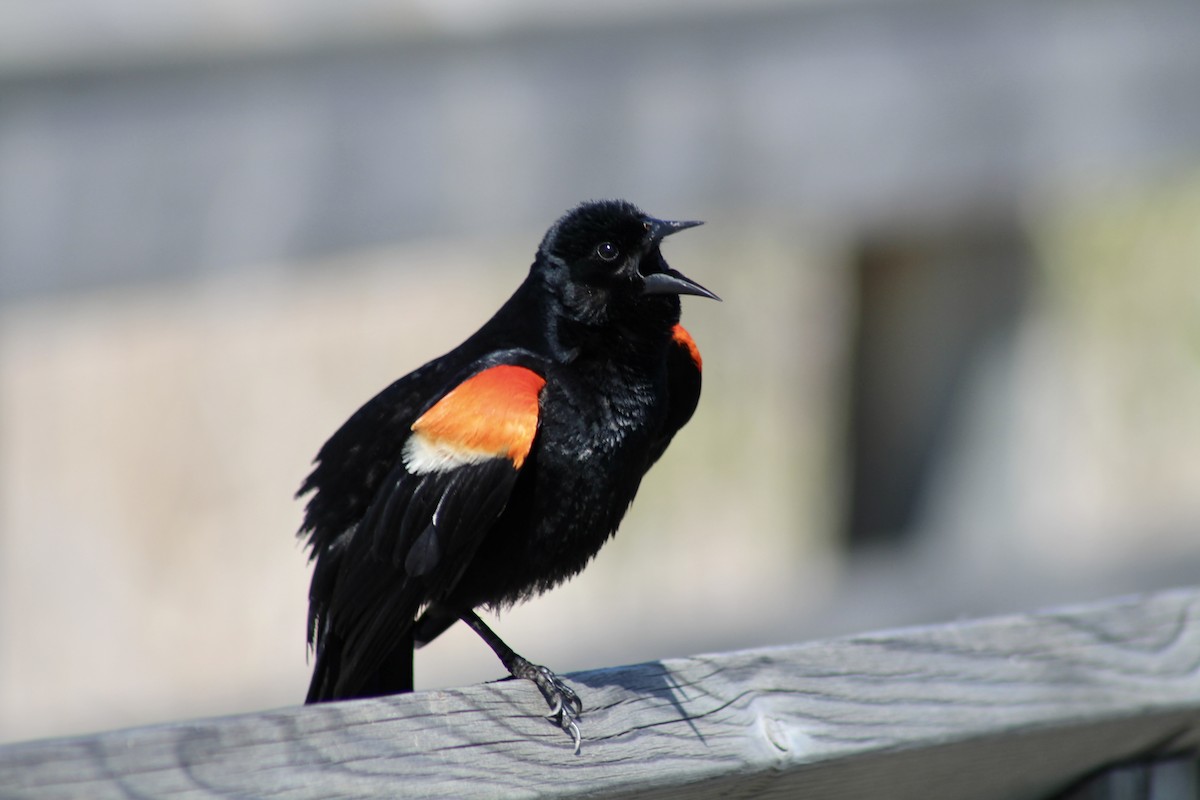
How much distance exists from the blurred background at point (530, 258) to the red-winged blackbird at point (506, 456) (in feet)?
0.45

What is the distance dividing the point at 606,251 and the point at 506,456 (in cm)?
40

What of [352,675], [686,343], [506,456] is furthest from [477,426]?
[686,343]

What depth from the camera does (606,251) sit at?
2002mm

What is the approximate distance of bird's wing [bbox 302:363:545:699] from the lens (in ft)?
5.66

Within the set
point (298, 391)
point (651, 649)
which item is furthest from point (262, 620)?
point (651, 649)

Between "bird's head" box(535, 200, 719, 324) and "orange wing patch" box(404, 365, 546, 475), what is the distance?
240 mm

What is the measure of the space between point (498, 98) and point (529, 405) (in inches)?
14.7

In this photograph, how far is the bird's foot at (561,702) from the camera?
137cm

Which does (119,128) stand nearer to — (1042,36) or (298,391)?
(1042,36)

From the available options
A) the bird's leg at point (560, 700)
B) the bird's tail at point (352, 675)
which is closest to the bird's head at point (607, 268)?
the bird's tail at point (352, 675)

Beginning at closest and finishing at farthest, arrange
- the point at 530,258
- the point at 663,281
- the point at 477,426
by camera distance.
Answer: the point at 477,426
the point at 663,281
the point at 530,258

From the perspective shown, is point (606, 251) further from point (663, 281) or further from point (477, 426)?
point (477, 426)

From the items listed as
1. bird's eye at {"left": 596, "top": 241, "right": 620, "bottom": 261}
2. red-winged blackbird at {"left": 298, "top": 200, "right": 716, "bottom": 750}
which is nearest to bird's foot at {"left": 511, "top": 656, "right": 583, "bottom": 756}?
red-winged blackbird at {"left": 298, "top": 200, "right": 716, "bottom": 750}

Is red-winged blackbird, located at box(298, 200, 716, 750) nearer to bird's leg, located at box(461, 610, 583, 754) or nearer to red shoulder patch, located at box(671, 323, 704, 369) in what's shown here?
red shoulder patch, located at box(671, 323, 704, 369)
